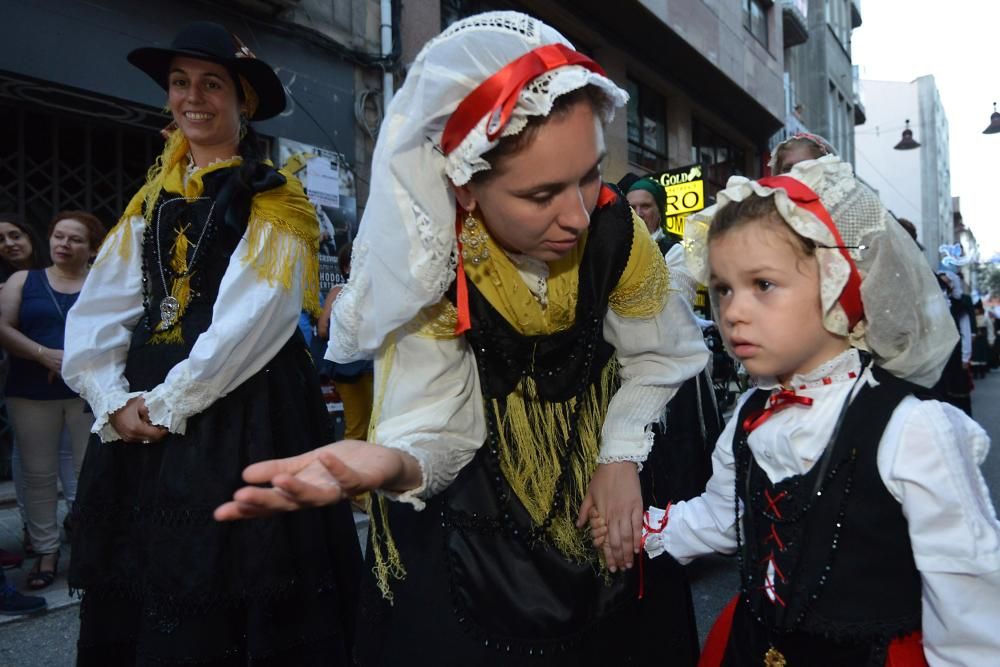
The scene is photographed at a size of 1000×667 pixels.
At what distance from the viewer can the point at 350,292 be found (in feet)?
5.21

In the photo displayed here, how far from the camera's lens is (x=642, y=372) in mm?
1660

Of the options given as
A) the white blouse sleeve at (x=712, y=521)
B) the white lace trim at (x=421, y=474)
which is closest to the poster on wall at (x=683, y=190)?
the white blouse sleeve at (x=712, y=521)

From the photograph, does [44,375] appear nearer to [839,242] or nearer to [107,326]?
[107,326]

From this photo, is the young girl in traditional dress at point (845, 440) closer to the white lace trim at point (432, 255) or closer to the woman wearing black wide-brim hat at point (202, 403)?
the white lace trim at point (432, 255)

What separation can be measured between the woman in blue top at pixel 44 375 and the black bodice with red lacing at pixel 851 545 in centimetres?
345

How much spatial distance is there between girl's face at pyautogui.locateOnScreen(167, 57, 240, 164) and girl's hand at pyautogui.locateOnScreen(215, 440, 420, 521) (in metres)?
1.43

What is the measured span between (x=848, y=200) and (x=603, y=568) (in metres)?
0.89

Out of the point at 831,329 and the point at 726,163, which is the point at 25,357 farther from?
the point at 726,163

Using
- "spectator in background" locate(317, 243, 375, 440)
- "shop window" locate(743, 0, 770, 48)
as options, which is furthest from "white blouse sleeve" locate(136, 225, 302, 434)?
"shop window" locate(743, 0, 770, 48)

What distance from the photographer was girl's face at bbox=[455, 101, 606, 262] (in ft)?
4.30

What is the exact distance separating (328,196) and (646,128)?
7.58 meters

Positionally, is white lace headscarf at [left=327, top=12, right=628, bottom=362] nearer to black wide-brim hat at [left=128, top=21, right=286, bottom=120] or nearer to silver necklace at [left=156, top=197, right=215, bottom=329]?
silver necklace at [left=156, top=197, right=215, bottom=329]

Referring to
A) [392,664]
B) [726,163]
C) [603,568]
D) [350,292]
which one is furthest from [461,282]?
[726,163]

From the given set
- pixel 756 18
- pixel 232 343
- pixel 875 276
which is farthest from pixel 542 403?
pixel 756 18
